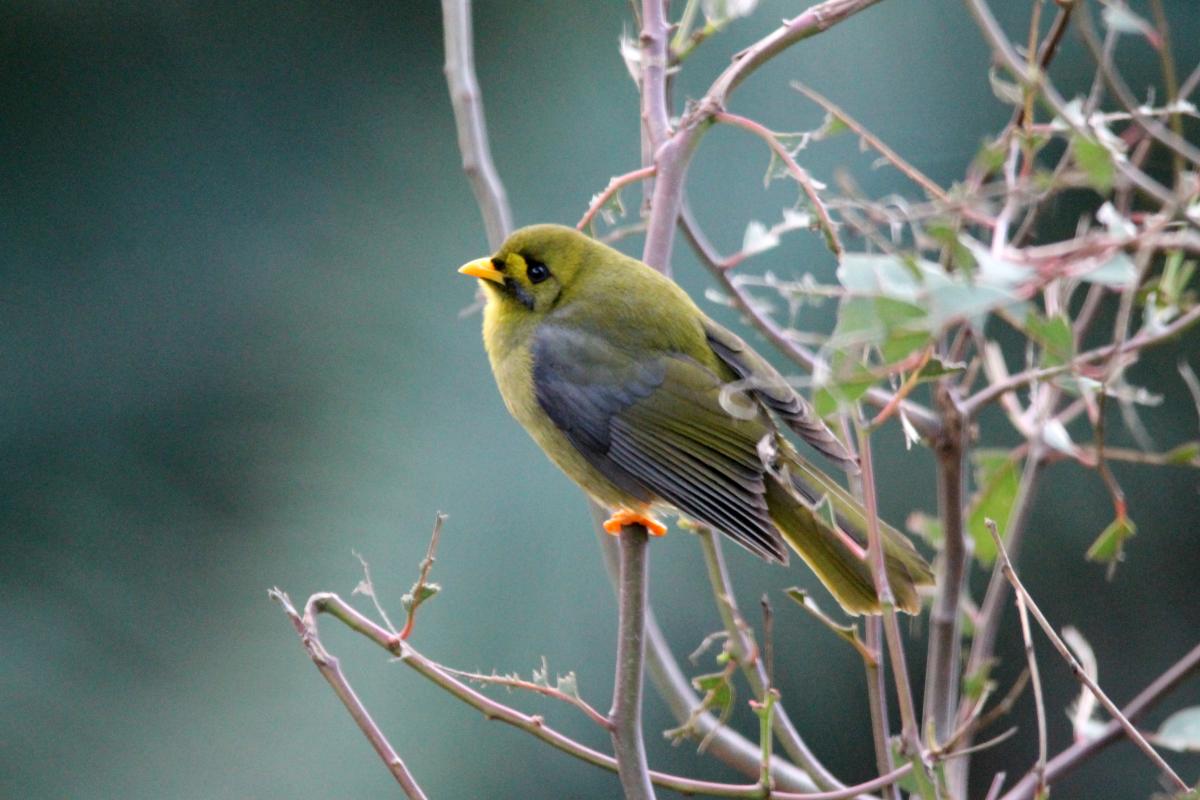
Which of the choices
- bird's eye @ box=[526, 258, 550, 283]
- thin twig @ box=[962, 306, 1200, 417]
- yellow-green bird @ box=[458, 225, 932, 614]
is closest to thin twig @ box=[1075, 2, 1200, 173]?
thin twig @ box=[962, 306, 1200, 417]

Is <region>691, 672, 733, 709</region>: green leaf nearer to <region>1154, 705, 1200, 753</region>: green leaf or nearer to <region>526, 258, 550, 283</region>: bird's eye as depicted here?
<region>1154, 705, 1200, 753</region>: green leaf

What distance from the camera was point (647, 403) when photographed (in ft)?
9.73

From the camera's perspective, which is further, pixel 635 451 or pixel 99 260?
pixel 99 260

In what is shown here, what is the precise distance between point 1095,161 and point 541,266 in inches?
78.2

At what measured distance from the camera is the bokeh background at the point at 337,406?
12.6 feet

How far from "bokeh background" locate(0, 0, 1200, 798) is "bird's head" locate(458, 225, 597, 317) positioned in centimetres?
78

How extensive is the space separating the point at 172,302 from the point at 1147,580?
331cm

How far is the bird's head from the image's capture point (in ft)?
10.1

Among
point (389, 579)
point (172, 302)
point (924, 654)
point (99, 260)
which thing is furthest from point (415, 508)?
point (924, 654)

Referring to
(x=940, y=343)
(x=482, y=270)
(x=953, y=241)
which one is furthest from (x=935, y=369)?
(x=482, y=270)

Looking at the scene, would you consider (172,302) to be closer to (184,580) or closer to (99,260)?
(99,260)

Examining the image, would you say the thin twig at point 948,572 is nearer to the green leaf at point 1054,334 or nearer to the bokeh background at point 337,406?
the green leaf at point 1054,334

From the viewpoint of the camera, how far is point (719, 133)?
4.04 m

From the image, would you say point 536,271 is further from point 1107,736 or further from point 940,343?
point 1107,736
